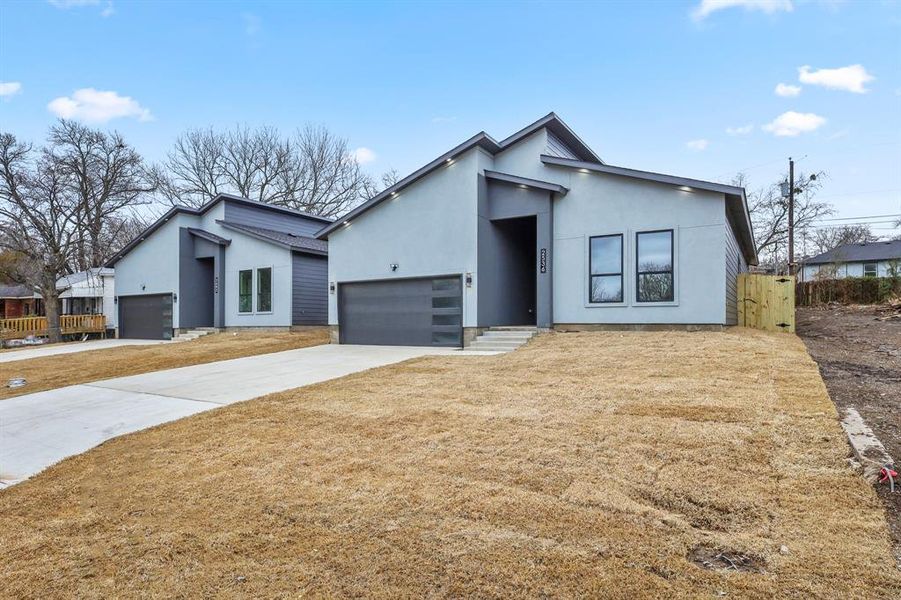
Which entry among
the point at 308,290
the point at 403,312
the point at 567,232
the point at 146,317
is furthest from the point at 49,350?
the point at 567,232

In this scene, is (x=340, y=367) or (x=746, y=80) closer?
(x=340, y=367)

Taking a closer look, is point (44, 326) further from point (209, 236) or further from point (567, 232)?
point (567, 232)

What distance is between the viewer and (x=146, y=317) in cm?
2073

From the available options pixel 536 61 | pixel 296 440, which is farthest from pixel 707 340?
pixel 536 61

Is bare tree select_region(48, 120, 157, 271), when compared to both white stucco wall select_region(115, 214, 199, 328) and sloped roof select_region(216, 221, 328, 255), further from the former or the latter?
sloped roof select_region(216, 221, 328, 255)

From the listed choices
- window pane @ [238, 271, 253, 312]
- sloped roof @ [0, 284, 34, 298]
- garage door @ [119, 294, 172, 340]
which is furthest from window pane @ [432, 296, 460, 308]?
sloped roof @ [0, 284, 34, 298]

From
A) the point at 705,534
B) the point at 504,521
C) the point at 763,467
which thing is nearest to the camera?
the point at 705,534

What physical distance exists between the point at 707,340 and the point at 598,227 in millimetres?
3729

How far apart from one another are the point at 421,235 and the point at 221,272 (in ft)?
33.2

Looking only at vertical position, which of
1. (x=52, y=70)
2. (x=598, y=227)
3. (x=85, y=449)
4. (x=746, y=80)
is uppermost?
(x=52, y=70)

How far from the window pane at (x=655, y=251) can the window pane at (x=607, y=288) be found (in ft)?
1.99

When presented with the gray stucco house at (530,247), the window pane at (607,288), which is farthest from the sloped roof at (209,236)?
the window pane at (607,288)

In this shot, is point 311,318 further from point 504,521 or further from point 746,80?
point 746,80

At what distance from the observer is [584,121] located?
22.8 m
